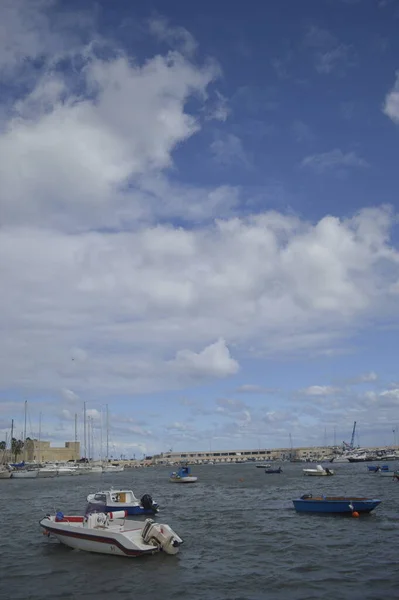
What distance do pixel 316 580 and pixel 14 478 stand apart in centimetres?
14954

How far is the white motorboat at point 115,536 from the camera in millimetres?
30500

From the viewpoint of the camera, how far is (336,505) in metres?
48.5

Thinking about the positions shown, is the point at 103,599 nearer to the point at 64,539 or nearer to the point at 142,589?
the point at 142,589

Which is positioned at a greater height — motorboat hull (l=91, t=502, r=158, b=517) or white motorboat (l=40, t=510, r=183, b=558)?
white motorboat (l=40, t=510, r=183, b=558)

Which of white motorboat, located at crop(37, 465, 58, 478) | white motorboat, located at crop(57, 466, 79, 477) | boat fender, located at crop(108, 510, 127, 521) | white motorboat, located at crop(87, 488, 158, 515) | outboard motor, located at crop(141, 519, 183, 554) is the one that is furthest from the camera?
white motorboat, located at crop(57, 466, 79, 477)

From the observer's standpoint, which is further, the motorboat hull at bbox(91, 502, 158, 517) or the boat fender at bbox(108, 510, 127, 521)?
the motorboat hull at bbox(91, 502, 158, 517)

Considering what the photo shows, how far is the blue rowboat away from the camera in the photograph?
157 ft

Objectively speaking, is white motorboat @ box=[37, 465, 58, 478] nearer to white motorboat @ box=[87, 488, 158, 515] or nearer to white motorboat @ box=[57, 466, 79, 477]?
white motorboat @ box=[57, 466, 79, 477]

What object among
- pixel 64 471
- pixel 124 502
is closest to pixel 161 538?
pixel 124 502

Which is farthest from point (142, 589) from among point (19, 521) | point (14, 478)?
point (14, 478)

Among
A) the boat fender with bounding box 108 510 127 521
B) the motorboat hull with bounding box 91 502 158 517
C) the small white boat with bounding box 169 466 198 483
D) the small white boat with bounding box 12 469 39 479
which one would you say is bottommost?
the small white boat with bounding box 12 469 39 479

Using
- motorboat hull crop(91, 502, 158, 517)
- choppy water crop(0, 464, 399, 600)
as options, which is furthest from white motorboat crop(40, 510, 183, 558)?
motorboat hull crop(91, 502, 158, 517)

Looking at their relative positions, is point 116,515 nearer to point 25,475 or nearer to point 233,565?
point 233,565

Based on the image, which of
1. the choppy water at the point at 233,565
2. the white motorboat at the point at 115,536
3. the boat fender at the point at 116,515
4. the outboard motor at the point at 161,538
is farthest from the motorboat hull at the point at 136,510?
the outboard motor at the point at 161,538
